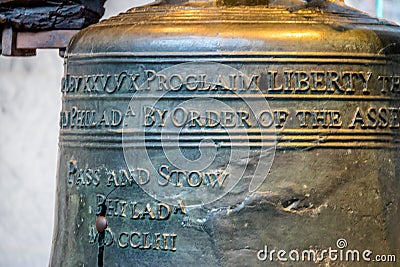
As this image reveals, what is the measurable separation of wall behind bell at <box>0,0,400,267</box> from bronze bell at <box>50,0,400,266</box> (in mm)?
1318

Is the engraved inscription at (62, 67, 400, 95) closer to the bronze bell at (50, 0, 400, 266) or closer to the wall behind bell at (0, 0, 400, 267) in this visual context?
the bronze bell at (50, 0, 400, 266)

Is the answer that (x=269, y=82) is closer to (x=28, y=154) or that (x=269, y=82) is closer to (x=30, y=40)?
(x=30, y=40)

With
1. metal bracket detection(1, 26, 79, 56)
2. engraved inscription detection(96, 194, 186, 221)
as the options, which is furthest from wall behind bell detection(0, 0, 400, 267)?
engraved inscription detection(96, 194, 186, 221)

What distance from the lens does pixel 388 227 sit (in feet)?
7.30

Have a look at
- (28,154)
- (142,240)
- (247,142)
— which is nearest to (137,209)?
(142,240)

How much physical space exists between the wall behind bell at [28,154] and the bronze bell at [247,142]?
4.32ft

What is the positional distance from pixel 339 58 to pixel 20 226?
168cm

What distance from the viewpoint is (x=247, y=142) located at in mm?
2168

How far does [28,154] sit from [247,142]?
1.55 metres

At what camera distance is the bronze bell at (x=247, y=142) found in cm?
217

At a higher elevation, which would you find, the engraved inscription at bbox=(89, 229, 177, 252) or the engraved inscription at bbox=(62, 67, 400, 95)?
the engraved inscription at bbox=(62, 67, 400, 95)

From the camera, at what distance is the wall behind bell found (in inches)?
141

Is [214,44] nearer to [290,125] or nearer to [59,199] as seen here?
[290,125]

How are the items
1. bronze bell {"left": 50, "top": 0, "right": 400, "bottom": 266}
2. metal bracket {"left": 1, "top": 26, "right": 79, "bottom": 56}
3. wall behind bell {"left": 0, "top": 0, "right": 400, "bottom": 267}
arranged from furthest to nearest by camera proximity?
wall behind bell {"left": 0, "top": 0, "right": 400, "bottom": 267} < metal bracket {"left": 1, "top": 26, "right": 79, "bottom": 56} < bronze bell {"left": 50, "top": 0, "right": 400, "bottom": 266}
